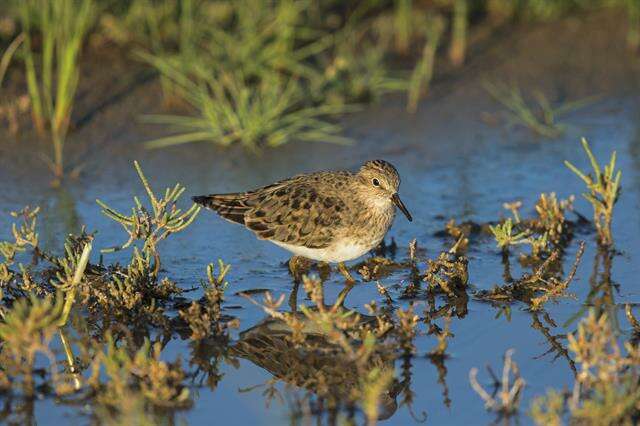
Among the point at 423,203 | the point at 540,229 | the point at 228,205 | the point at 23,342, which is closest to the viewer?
the point at 23,342

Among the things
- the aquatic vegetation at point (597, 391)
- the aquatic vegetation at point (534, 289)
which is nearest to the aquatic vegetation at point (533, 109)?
the aquatic vegetation at point (534, 289)

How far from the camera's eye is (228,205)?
Result: 7.53m

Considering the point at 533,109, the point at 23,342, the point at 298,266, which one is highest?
the point at 533,109

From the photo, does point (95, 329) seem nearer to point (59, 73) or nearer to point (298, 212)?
point (298, 212)

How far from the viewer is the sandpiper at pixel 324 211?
7.14 meters

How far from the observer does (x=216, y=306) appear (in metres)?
6.32

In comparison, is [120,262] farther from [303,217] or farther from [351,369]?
[351,369]

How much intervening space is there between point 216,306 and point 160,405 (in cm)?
107

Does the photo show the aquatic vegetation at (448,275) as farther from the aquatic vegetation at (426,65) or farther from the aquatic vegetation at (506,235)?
the aquatic vegetation at (426,65)

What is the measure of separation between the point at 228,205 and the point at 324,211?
2.32 ft

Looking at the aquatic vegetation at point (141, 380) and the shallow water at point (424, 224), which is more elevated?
the shallow water at point (424, 224)

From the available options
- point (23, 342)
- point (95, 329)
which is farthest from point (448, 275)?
point (23, 342)

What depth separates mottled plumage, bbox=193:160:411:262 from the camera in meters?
7.14

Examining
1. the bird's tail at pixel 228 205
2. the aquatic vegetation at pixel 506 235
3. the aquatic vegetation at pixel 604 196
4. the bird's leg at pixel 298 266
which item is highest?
the aquatic vegetation at pixel 604 196
